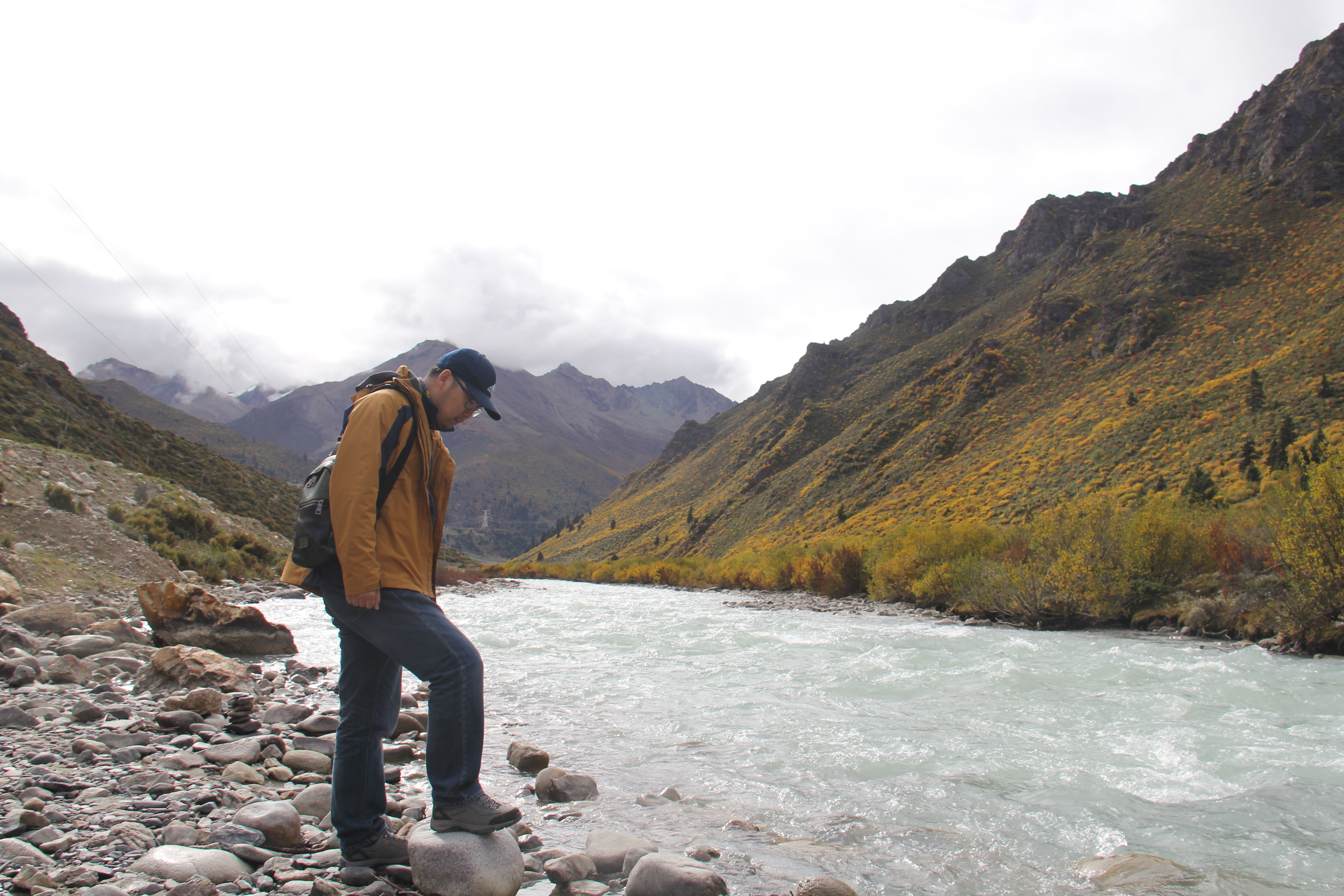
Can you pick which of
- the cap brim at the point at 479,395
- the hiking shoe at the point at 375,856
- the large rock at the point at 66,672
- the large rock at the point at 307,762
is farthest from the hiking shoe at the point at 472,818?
the large rock at the point at 66,672

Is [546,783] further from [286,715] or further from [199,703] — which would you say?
[199,703]

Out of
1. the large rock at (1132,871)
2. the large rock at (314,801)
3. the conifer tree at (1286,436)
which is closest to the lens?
the large rock at (314,801)

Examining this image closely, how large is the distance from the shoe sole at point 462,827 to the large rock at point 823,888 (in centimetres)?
174

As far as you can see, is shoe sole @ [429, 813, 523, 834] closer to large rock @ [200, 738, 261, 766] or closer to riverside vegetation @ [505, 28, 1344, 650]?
large rock @ [200, 738, 261, 766]

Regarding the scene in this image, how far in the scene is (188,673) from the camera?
7227 millimetres

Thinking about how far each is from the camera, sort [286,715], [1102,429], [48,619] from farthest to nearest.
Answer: [1102,429] → [48,619] → [286,715]

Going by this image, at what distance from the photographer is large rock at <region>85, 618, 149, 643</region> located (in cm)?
912

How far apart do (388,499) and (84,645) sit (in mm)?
7996

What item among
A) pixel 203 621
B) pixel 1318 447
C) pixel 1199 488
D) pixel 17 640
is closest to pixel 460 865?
pixel 17 640

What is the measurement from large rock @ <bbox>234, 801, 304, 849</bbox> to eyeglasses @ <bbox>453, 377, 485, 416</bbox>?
246cm

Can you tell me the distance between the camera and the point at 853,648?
1677 centimetres

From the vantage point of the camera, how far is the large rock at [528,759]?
6.39 meters

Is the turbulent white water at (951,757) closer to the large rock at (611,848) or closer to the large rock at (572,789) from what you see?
the large rock at (572,789)

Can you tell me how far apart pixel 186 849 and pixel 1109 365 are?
76.2 metres
